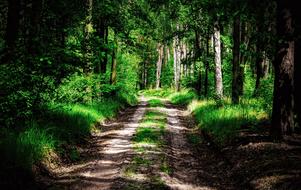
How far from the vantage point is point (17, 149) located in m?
7.96

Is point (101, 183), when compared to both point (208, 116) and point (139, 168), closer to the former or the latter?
point (139, 168)

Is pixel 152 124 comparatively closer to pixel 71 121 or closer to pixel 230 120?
pixel 230 120

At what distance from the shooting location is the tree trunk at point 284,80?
991 centimetres

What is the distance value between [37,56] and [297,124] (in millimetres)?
7730

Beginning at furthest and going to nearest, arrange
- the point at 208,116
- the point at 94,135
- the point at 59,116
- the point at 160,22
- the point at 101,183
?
the point at 160,22 → the point at 208,116 → the point at 94,135 → the point at 59,116 → the point at 101,183

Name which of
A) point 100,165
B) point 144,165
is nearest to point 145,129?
point 100,165

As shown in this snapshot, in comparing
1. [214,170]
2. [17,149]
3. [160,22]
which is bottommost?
[214,170]

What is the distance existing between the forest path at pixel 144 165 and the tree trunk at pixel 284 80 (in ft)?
6.45

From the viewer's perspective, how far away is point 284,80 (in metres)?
10.0

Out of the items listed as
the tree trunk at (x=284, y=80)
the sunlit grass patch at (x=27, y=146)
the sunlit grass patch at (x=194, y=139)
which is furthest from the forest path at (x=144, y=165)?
the tree trunk at (x=284, y=80)

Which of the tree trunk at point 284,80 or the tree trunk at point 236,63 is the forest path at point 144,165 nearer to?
the tree trunk at point 284,80

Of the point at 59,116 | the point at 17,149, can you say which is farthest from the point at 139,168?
the point at 59,116

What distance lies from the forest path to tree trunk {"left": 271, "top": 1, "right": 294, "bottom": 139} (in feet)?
6.45

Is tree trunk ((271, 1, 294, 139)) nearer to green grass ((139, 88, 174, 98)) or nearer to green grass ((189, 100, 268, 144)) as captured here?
green grass ((189, 100, 268, 144))
